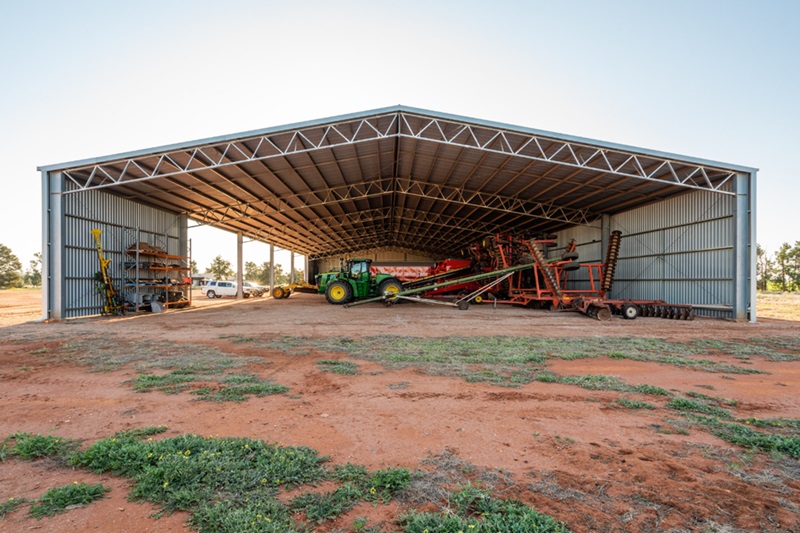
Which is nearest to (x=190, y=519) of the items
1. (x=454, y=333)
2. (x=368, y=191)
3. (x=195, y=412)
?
(x=195, y=412)

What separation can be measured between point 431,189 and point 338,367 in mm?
19150

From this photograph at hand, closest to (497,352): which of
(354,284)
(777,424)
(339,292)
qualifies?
(777,424)

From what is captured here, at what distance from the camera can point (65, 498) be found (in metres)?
2.82

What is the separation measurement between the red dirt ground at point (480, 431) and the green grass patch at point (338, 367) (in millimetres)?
179

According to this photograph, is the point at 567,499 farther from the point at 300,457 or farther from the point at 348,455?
the point at 300,457

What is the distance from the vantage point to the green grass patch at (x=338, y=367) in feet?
22.3

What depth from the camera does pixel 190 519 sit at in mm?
2602

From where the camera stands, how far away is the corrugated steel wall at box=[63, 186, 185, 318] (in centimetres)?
1574

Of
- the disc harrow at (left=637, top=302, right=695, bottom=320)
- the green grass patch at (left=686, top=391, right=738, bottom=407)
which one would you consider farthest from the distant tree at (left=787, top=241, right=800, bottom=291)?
the green grass patch at (left=686, top=391, right=738, bottom=407)

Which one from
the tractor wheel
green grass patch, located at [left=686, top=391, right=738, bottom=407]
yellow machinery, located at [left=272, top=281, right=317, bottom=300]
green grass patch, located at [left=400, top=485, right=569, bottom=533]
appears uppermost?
the tractor wheel

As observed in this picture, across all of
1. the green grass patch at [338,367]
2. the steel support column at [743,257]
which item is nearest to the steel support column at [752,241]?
the steel support column at [743,257]

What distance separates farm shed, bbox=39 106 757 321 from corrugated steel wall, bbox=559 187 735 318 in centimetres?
6

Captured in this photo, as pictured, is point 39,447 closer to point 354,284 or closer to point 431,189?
point 354,284

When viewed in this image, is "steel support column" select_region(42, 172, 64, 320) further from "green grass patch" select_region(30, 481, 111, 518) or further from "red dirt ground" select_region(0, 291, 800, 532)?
"green grass patch" select_region(30, 481, 111, 518)
